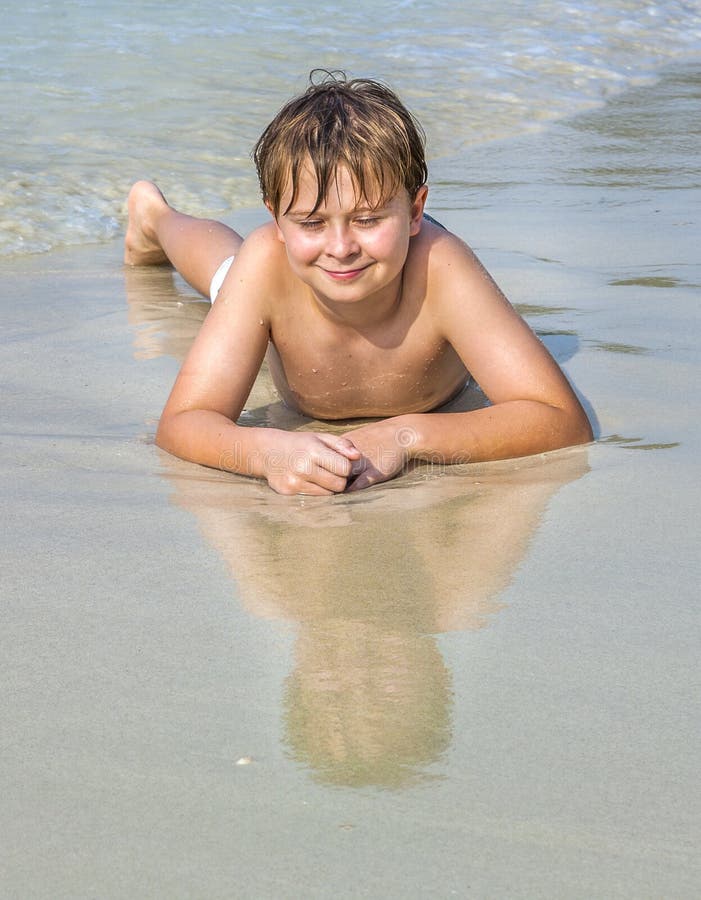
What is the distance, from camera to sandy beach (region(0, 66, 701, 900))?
4.04 feet

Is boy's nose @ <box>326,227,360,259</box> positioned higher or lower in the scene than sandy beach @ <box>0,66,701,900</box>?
higher

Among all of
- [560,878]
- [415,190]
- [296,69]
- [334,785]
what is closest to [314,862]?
[334,785]

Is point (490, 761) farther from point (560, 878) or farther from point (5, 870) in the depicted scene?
point (5, 870)

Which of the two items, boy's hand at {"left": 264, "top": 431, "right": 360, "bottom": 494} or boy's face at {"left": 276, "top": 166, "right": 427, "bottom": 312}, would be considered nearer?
boy's hand at {"left": 264, "top": 431, "right": 360, "bottom": 494}

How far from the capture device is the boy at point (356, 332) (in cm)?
250

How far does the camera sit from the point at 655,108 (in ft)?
26.1

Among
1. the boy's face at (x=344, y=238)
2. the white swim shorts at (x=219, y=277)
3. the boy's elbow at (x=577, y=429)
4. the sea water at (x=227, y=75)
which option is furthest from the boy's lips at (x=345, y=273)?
the sea water at (x=227, y=75)

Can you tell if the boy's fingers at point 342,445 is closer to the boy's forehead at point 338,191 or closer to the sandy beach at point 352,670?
the sandy beach at point 352,670

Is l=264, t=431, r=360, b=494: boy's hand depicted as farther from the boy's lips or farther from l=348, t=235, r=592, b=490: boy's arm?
the boy's lips

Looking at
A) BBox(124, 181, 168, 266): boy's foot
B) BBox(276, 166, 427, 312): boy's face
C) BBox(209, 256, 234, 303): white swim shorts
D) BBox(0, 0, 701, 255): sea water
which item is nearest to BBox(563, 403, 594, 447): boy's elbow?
BBox(276, 166, 427, 312): boy's face

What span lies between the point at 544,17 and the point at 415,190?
30.4 feet

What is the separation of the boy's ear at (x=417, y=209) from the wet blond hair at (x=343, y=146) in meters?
0.03

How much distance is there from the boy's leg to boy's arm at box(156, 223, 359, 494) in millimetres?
1274

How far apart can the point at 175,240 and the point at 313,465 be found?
2.33 metres
